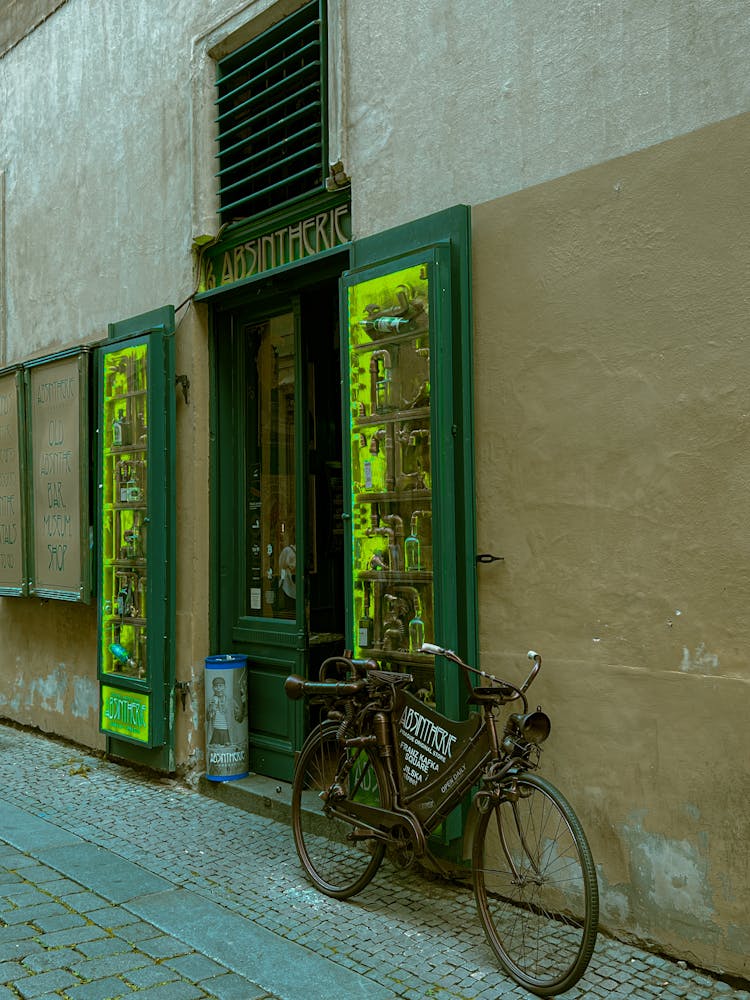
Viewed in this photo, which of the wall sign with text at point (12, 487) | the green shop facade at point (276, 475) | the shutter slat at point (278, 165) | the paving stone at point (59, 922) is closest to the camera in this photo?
the paving stone at point (59, 922)

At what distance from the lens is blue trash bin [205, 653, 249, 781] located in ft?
20.8

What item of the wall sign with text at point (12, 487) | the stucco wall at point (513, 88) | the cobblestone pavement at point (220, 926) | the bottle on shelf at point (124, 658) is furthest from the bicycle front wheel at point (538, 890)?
the wall sign with text at point (12, 487)

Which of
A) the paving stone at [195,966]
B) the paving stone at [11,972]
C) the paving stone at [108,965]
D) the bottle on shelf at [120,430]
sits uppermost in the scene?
the bottle on shelf at [120,430]

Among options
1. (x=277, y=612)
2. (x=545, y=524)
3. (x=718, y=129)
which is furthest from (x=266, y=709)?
(x=718, y=129)

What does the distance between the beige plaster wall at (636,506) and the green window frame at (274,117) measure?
1758 mm

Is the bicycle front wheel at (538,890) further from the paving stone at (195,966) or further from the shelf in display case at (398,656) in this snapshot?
the paving stone at (195,966)

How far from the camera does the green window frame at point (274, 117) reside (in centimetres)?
582

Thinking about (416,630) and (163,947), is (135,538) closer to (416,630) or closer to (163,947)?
(416,630)

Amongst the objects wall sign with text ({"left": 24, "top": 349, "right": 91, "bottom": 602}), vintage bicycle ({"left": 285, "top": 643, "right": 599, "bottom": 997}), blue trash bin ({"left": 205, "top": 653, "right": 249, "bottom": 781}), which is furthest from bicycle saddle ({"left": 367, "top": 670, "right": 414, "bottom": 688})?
wall sign with text ({"left": 24, "top": 349, "right": 91, "bottom": 602})

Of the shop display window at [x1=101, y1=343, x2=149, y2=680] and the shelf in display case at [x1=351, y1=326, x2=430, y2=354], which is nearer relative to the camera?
the shelf in display case at [x1=351, y1=326, x2=430, y2=354]

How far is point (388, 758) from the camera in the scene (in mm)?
4461

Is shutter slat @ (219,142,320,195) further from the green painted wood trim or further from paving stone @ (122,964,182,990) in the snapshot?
paving stone @ (122,964,182,990)

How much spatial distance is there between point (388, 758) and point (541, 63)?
10.5ft

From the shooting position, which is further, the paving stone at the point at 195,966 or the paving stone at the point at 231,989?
the paving stone at the point at 195,966
